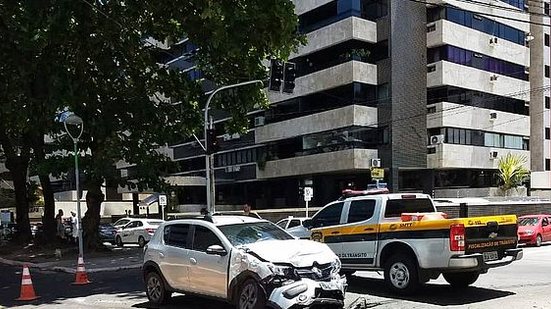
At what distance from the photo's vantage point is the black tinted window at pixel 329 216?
43.5ft

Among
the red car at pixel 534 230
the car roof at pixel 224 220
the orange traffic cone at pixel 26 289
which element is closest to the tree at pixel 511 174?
the red car at pixel 534 230

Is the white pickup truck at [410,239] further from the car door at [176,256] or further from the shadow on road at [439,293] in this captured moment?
the car door at [176,256]

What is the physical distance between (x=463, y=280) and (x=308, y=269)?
4530 millimetres

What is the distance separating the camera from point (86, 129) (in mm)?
23094

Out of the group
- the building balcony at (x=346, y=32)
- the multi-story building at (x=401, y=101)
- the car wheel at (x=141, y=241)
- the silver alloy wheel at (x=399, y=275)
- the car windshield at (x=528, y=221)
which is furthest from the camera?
the multi-story building at (x=401, y=101)

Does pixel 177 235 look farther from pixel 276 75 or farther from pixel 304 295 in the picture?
pixel 276 75

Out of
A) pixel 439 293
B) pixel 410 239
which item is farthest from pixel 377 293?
pixel 410 239

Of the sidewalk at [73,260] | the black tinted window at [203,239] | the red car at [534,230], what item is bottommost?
the sidewalk at [73,260]

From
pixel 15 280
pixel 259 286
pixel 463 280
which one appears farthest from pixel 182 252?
pixel 15 280

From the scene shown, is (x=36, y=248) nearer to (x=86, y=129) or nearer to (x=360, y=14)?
(x=86, y=129)

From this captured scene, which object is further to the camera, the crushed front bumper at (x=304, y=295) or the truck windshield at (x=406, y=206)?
the truck windshield at (x=406, y=206)

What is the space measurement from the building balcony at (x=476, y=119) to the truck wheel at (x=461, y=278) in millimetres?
32032

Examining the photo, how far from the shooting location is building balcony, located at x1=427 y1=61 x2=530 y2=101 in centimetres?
4278

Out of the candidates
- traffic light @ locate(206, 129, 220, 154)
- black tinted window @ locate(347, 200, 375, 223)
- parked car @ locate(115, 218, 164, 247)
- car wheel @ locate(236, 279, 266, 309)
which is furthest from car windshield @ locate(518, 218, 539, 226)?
car wheel @ locate(236, 279, 266, 309)
